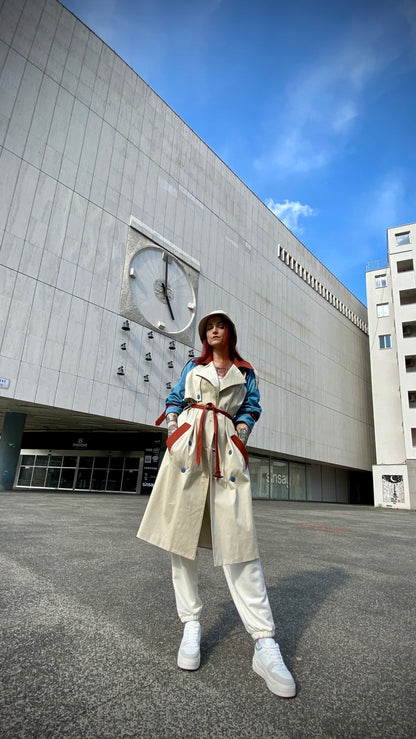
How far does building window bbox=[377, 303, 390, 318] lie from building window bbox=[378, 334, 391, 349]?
2.19 m

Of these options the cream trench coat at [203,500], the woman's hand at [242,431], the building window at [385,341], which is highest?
the building window at [385,341]

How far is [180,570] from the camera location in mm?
1955

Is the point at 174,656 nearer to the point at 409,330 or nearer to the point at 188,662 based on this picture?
the point at 188,662

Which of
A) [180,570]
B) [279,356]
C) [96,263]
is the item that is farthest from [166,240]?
[180,570]

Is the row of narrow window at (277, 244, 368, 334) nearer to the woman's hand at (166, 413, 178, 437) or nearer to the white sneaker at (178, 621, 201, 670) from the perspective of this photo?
the woman's hand at (166, 413, 178, 437)

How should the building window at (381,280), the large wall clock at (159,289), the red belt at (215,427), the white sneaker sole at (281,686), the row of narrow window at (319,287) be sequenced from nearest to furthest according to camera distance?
the white sneaker sole at (281,686)
the red belt at (215,427)
the large wall clock at (159,289)
the row of narrow window at (319,287)
the building window at (381,280)

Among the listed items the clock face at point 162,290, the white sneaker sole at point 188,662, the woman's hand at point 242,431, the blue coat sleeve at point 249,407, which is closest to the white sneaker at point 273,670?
the white sneaker sole at point 188,662

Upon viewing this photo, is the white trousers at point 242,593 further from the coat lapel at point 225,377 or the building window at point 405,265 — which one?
the building window at point 405,265

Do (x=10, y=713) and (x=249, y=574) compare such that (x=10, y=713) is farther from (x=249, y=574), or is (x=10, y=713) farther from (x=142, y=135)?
(x=142, y=135)

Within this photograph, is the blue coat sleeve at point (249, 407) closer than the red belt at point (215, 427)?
No

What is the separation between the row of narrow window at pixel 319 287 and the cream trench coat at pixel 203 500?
102 ft

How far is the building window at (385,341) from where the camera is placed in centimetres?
3684

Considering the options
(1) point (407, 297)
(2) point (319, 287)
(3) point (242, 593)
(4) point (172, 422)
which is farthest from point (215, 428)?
(1) point (407, 297)

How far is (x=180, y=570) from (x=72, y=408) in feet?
50.3
